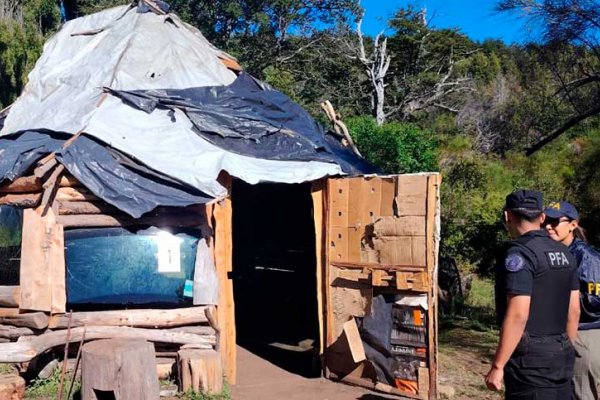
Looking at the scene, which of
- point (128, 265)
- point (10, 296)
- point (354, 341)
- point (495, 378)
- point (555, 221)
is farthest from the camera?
point (354, 341)

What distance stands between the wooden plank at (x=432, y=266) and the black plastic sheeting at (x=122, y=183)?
213cm

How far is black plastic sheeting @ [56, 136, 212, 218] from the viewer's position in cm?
701

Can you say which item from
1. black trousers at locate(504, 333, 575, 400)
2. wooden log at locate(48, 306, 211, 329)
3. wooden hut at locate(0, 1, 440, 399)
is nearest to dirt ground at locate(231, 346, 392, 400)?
wooden hut at locate(0, 1, 440, 399)

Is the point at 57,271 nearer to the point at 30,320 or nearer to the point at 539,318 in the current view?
the point at 30,320

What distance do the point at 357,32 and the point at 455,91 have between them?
427 cm

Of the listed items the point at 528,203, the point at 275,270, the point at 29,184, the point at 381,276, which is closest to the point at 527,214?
the point at 528,203

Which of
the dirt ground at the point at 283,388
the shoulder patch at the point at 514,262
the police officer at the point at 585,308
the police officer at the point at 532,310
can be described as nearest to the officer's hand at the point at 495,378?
the police officer at the point at 532,310

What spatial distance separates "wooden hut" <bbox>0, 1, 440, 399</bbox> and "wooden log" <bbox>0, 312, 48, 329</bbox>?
0.05ft

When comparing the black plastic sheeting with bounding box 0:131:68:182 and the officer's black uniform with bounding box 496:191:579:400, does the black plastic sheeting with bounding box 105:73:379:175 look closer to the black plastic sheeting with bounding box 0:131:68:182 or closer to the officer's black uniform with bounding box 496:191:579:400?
the black plastic sheeting with bounding box 0:131:68:182

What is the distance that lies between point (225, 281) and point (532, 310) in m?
4.31

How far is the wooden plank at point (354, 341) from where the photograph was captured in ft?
24.6

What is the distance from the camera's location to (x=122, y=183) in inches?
283

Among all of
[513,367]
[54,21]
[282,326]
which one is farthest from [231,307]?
[54,21]

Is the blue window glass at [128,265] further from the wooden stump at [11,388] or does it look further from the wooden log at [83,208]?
the wooden stump at [11,388]
